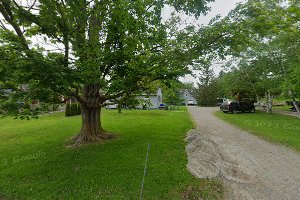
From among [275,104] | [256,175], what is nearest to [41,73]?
[256,175]

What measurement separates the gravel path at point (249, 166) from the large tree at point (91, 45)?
126 inches

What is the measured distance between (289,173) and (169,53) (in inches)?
200

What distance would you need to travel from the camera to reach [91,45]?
19.1ft

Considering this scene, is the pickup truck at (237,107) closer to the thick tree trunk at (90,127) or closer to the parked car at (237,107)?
the parked car at (237,107)

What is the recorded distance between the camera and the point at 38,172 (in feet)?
19.7

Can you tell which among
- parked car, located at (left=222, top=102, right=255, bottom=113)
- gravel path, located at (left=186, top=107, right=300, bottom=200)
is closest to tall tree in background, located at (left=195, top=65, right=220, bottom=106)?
parked car, located at (left=222, top=102, right=255, bottom=113)

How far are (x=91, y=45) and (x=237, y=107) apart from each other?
69.4 ft

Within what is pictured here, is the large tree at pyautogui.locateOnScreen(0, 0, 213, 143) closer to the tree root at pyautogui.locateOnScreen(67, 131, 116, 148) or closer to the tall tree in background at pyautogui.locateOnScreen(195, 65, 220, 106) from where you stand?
the tree root at pyautogui.locateOnScreen(67, 131, 116, 148)

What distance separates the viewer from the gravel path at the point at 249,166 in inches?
176

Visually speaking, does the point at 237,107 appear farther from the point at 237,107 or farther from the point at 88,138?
the point at 88,138

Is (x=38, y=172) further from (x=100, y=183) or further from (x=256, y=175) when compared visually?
(x=256, y=175)

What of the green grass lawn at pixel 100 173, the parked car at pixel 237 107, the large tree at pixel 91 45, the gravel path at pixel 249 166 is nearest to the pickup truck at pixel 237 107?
the parked car at pixel 237 107

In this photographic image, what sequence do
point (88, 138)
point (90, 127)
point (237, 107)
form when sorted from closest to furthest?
point (88, 138), point (90, 127), point (237, 107)

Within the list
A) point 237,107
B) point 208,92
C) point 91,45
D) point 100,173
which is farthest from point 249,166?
point 208,92
